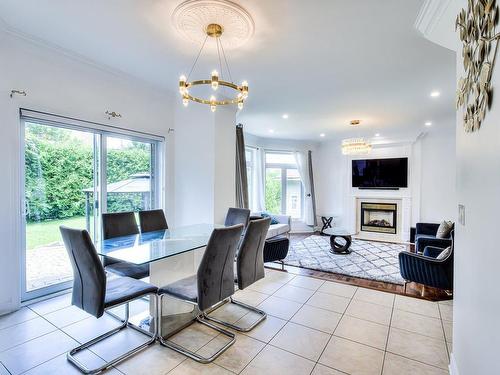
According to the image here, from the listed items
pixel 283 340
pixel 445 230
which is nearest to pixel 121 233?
pixel 283 340

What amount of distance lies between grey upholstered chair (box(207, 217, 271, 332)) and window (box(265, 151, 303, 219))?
16.5 feet

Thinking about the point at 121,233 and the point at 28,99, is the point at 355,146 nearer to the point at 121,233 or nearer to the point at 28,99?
the point at 121,233

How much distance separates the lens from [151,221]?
343 cm

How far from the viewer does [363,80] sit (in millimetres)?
3557

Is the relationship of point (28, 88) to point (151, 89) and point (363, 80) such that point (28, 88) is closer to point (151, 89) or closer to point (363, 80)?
point (151, 89)

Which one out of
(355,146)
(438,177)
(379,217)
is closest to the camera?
(355,146)

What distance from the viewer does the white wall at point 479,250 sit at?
1104 millimetres

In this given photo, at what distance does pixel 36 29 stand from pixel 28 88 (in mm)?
603

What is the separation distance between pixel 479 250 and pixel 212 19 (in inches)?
94.3

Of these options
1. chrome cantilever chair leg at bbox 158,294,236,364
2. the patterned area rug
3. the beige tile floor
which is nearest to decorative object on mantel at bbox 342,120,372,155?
the patterned area rug

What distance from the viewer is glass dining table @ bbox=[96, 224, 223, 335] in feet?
7.72

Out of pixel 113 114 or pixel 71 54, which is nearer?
pixel 71 54

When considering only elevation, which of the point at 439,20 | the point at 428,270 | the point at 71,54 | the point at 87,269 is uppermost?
the point at 71,54

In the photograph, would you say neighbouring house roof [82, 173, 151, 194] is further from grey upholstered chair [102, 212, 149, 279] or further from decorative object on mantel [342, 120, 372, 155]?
decorative object on mantel [342, 120, 372, 155]
